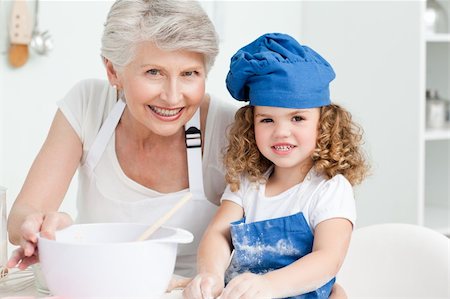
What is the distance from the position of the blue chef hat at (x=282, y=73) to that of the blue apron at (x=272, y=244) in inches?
8.9

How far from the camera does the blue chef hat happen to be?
1475mm

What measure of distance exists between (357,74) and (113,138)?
1.63 metres

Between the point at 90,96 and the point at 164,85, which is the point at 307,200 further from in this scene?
the point at 90,96

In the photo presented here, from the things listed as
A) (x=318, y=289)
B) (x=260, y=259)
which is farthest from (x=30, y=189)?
(x=318, y=289)

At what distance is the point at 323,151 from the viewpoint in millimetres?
1534

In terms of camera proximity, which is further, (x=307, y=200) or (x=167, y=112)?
(x=167, y=112)

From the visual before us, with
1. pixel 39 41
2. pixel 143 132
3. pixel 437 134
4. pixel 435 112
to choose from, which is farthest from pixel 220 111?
pixel 435 112

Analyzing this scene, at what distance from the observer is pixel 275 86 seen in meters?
1.48

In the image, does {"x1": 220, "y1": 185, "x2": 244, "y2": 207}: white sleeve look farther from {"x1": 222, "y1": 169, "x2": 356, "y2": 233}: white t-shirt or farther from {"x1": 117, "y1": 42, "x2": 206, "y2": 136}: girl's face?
{"x1": 117, "y1": 42, "x2": 206, "y2": 136}: girl's face

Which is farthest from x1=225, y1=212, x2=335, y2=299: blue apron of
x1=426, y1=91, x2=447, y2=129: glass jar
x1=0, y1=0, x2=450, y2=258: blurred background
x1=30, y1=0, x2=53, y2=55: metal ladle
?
x1=426, y1=91, x2=447, y2=129: glass jar

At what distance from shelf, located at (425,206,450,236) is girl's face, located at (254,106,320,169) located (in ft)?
5.83

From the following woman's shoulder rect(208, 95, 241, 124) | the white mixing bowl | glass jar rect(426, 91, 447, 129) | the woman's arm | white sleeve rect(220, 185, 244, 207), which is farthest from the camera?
glass jar rect(426, 91, 447, 129)

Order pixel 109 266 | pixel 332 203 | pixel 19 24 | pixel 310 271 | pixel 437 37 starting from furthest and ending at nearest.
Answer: pixel 437 37, pixel 19 24, pixel 332 203, pixel 310 271, pixel 109 266

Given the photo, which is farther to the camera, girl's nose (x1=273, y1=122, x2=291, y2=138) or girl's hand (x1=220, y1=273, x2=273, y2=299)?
girl's nose (x1=273, y1=122, x2=291, y2=138)
